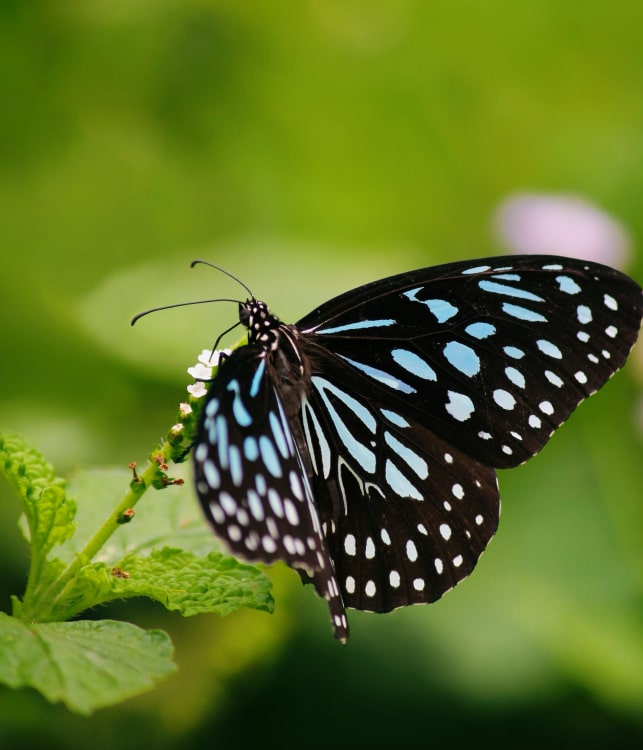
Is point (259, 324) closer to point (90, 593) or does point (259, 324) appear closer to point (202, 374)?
point (202, 374)

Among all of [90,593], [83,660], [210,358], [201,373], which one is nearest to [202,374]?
[201,373]

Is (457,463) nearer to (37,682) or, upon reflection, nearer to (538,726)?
(37,682)

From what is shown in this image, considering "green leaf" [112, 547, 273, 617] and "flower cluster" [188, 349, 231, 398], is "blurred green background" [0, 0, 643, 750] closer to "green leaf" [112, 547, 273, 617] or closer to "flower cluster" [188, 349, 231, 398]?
"green leaf" [112, 547, 273, 617]

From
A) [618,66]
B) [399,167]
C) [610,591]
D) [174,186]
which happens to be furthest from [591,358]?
[618,66]

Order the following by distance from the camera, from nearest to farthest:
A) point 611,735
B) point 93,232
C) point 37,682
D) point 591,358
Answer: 1. point 37,682
2. point 591,358
3. point 611,735
4. point 93,232

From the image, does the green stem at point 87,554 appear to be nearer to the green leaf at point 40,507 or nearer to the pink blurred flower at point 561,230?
the green leaf at point 40,507
